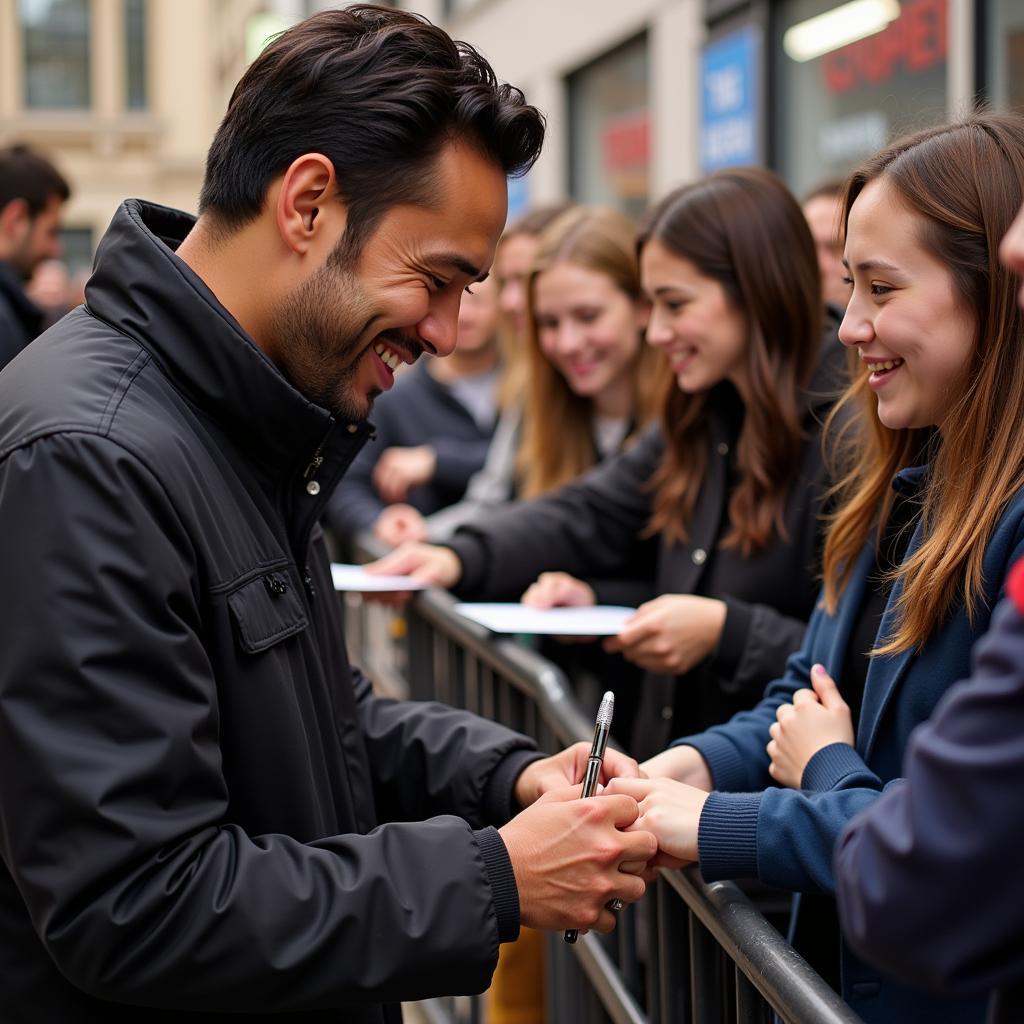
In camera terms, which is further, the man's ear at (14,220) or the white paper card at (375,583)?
the man's ear at (14,220)

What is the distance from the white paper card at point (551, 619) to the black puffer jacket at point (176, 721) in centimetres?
104

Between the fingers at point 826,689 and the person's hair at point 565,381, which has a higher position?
the person's hair at point 565,381

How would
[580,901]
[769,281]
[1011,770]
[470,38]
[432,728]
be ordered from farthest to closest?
[470,38] → [769,281] → [432,728] → [580,901] → [1011,770]

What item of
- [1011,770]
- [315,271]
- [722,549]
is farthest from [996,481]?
[722,549]

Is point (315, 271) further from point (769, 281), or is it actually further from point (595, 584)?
point (595, 584)

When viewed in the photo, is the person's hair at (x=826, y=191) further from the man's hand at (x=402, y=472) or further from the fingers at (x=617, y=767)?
the fingers at (x=617, y=767)

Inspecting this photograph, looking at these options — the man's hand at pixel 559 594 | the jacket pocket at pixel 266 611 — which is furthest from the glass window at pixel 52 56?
the jacket pocket at pixel 266 611

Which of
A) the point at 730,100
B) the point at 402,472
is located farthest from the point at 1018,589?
the point at 730,100

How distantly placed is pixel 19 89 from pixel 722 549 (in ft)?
108

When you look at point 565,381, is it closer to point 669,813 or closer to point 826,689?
point 826,689

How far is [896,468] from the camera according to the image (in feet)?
7.22

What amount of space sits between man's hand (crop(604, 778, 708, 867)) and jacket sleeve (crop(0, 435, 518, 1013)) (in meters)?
0.39

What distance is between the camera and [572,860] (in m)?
1.84

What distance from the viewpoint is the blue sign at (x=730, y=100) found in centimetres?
734
